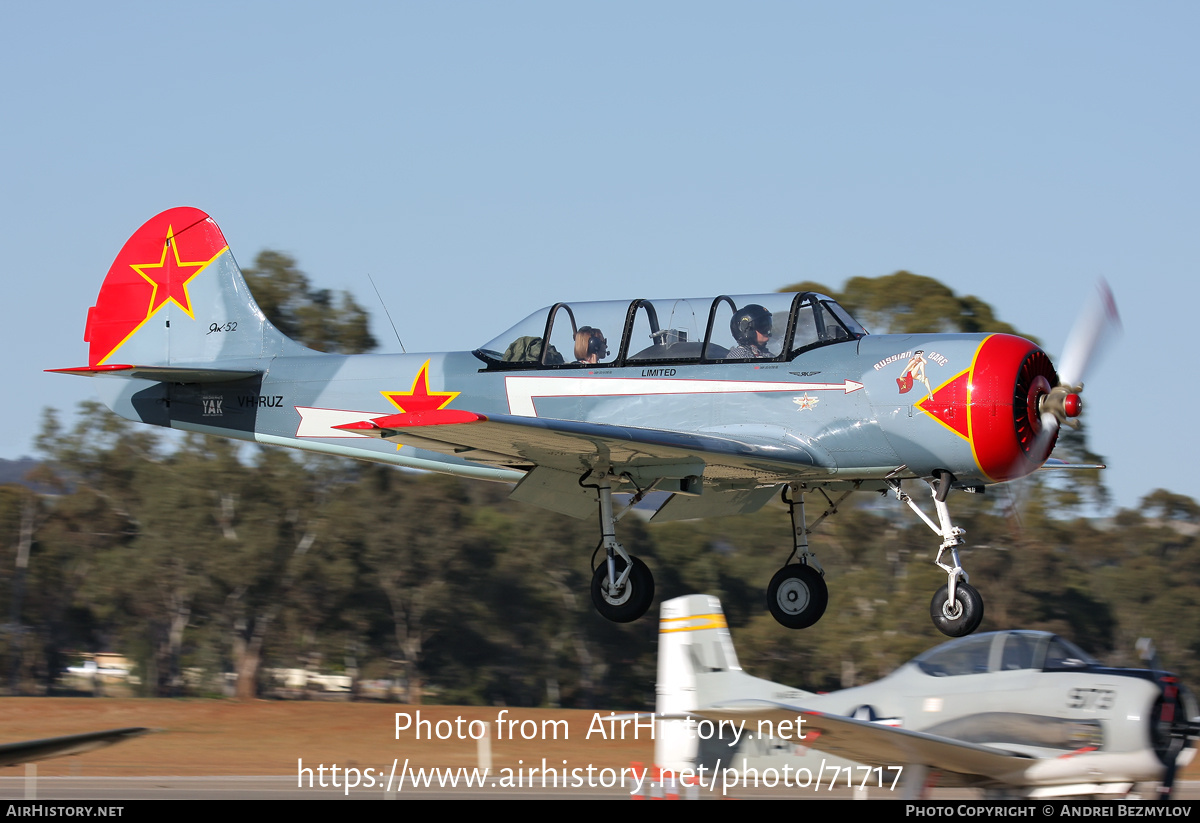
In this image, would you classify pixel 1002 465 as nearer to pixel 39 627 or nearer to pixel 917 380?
pixel 917 380

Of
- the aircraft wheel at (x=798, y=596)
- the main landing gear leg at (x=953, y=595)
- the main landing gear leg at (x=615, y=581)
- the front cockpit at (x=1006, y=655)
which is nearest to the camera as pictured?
the front cockpit at (x=1006, y=655)

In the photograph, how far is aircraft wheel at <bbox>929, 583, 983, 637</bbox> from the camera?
10.5m

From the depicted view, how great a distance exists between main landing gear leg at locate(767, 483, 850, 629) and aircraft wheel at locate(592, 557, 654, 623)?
1.31 m

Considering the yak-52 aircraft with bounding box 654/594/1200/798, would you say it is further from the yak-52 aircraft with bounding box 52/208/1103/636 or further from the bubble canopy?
the bubble canopy

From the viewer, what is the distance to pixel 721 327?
35.6ft

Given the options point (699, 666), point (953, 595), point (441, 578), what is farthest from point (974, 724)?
point (441, 578)

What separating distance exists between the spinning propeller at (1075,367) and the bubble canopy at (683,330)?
1.57 meters

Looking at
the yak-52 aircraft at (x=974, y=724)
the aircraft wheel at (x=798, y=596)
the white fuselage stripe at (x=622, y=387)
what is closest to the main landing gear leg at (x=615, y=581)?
the yak-52 aircraft at (x=974, y=724)

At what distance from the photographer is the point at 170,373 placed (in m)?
12.7

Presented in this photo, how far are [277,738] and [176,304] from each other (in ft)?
31.2

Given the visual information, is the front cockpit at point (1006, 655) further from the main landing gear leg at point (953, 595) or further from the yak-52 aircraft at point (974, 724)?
the main landing gear leg at point (953, 595)

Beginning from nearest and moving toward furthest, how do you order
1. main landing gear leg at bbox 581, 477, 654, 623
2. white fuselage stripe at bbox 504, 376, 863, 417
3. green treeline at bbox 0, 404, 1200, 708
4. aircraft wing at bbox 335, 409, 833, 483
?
aircraft wing at bbox 335, 409, 833, 483, white fuselage stripe at bbox 504, 376, 863, 417, main landing gear leg at bbox 581, 477, 654, 623, green treeline at bbox 0, 404, 1200, 708

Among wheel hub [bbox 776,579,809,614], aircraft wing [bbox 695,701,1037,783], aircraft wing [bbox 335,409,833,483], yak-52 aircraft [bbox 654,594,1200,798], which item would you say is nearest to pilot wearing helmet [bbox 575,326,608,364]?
aircraft wing [bbox 335,409,833,483]

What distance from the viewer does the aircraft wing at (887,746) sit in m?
8.17
